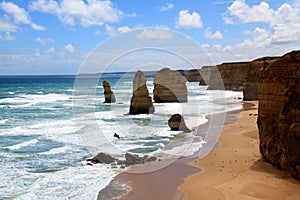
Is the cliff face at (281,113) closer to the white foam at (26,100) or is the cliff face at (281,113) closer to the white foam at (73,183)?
the white foam at (73,183)

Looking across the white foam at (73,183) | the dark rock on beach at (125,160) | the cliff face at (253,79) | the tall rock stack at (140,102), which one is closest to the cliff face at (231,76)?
the cliff face at (253,79)

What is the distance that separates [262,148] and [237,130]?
334 inches

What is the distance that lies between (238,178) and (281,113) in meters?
2.65

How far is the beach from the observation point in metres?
10.1

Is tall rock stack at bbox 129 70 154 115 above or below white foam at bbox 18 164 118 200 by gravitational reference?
above

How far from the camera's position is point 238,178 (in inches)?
452

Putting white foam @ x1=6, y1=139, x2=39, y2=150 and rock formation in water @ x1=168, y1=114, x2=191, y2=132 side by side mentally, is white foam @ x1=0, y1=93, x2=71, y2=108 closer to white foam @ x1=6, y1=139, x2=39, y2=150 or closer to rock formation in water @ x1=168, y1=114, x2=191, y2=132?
white foam @ x1=6, y1=139, x2=39, y2=150

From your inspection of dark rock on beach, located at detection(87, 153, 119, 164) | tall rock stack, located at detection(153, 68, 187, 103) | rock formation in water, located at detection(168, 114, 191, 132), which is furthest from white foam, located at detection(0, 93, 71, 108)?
dark rock on beach, located at detection(87, 153, 119, 164)

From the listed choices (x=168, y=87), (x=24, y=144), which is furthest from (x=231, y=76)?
(x=24, y=144)

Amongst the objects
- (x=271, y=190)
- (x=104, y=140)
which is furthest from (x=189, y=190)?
(x=104, y=140)

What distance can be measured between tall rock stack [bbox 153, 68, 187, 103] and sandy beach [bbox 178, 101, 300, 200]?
2476cm

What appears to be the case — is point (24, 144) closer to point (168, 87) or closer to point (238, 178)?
point (238, 178)

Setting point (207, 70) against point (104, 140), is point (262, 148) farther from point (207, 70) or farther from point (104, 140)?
point (207, 70)

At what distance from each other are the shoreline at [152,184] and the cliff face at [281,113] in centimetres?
297
